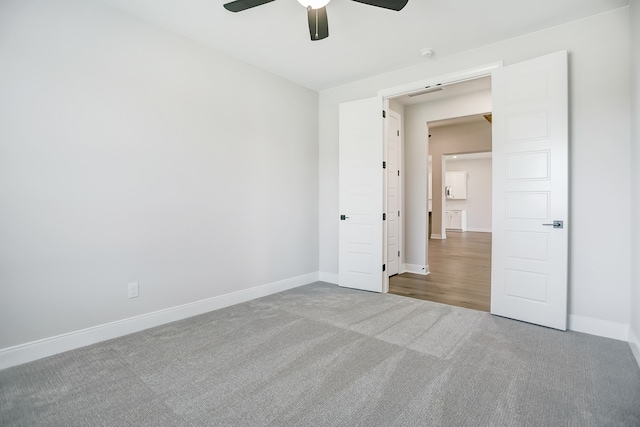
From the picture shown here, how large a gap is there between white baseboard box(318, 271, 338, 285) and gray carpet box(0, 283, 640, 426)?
1.54 m

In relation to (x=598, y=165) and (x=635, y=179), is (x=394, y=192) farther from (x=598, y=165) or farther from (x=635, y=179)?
(x=635, y=179)

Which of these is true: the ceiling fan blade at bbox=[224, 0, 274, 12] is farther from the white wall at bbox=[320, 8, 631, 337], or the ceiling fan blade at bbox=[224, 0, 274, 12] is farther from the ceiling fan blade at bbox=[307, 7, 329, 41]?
the white wall at bbox=[320, 8, 631, 337]

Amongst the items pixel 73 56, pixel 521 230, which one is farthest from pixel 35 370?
pixel 521 230

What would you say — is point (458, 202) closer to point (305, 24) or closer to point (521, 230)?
point (521, 230)

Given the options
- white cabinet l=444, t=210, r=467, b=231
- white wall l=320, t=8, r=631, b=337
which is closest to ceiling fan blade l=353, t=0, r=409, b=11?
white wall l=320, t=8, r=631, b=337

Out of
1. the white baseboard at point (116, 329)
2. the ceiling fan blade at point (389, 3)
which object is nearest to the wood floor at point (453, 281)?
the white baseboard at point (116, 329)

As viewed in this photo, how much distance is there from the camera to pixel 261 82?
396cm

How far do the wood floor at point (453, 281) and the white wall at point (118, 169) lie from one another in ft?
6.62

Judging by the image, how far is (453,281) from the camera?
184 inches

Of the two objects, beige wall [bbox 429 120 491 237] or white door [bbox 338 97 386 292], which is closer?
white door [bbox 338 97 386 292]

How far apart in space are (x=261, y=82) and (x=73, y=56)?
77.2 inches

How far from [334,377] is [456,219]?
39.7 ft

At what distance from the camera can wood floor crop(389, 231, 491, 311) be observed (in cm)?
382

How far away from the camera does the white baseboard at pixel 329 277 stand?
4.63 metres
